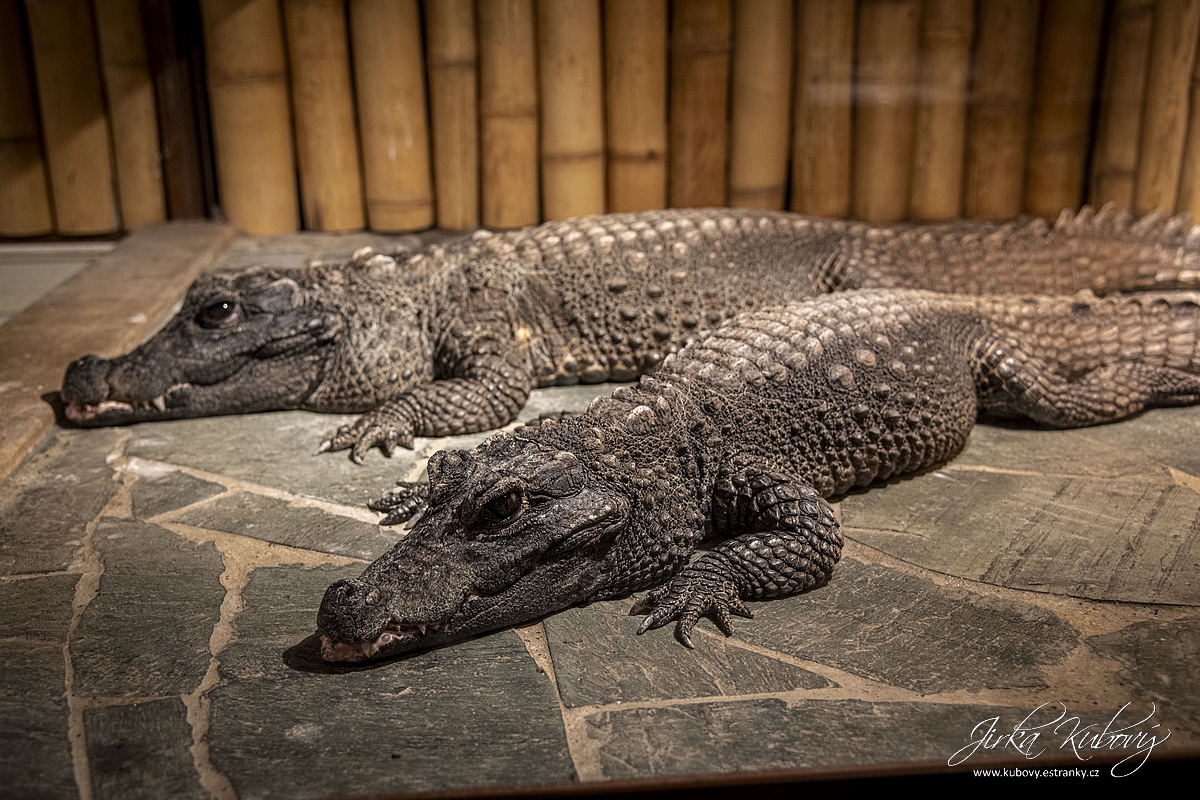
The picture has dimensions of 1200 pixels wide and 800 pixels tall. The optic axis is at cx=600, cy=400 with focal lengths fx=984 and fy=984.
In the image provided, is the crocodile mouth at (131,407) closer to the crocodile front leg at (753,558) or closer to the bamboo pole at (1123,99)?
the crocodile front leg at (753,558)

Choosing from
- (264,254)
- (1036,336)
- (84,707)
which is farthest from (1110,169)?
(84,707)

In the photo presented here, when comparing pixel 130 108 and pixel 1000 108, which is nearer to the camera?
pixel 1000 108

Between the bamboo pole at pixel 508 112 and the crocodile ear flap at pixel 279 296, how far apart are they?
2.00m

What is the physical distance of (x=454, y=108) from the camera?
6105 millimetres

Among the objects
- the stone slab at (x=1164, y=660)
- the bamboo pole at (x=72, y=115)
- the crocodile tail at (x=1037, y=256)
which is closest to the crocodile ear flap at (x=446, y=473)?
the stone slab at (x=1164, y=660)

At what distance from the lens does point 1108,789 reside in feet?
6.61

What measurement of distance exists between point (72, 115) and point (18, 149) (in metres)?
0.45

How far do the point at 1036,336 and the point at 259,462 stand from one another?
332cm

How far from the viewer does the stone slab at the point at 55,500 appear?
3250mm

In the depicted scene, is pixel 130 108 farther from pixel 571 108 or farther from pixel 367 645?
pixel 367 645

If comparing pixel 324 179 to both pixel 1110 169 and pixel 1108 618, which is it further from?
pixel 1108 618

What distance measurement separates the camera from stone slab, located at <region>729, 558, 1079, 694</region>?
2602 millimetres

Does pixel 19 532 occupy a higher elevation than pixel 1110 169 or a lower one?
lower

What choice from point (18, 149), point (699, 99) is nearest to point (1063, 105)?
point (699, 99)
